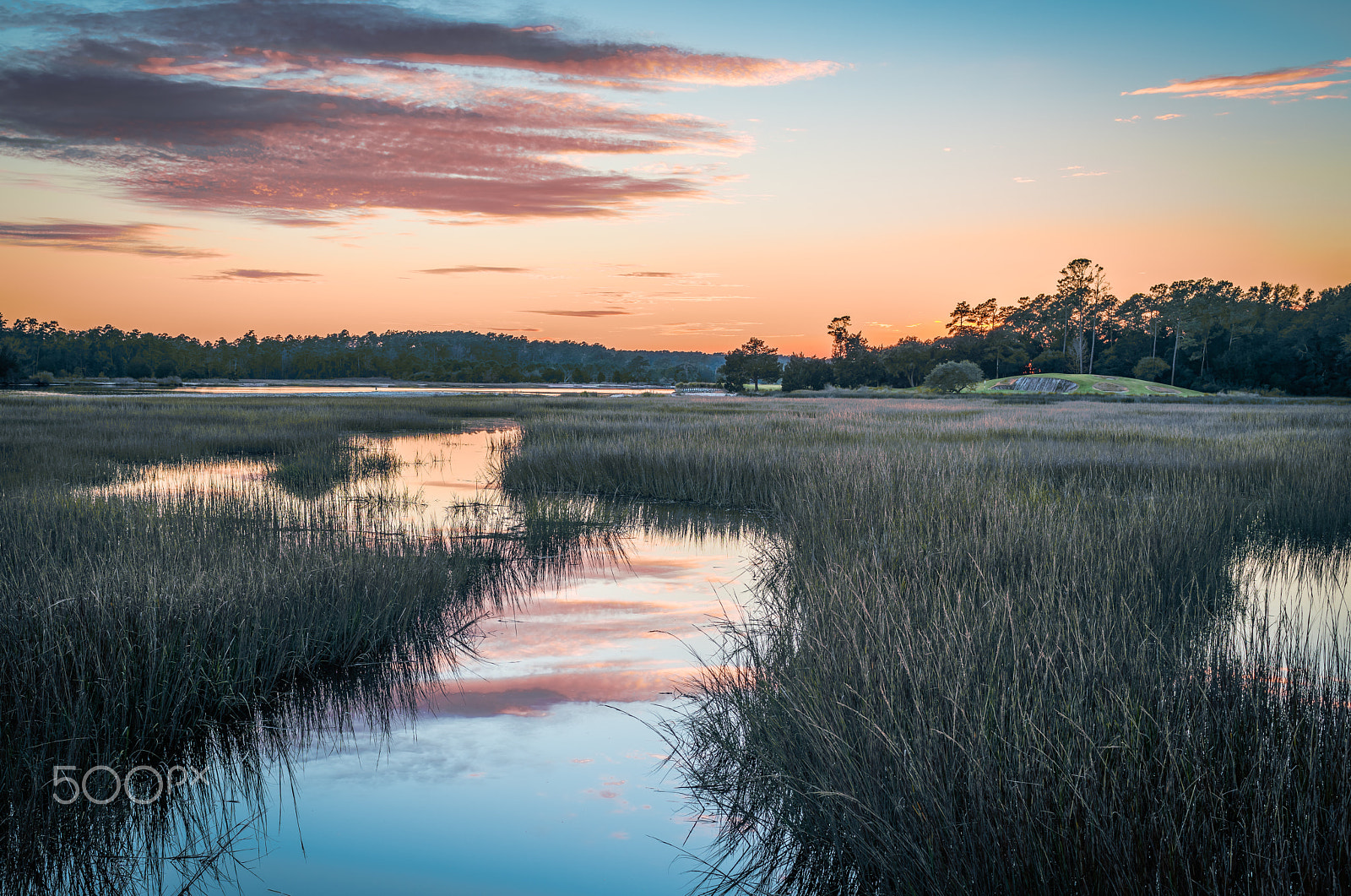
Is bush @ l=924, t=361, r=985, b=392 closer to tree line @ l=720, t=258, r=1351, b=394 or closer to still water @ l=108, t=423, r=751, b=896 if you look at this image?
tree line @ l=720, t=258, r=1351, b=394

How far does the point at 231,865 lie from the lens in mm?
3482

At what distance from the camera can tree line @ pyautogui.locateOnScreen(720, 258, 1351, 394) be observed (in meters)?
71.3

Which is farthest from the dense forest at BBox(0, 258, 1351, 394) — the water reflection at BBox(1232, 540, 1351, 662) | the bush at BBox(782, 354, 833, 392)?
the water reflection at BBox(1232, 540, 1351, 662)

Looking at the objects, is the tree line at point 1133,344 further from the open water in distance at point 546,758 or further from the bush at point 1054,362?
the open water in distance at point 546,758

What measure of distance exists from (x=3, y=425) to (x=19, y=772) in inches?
931

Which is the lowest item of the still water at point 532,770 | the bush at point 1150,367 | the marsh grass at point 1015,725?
the still water at point 532,770

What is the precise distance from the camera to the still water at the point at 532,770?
3.57 meters

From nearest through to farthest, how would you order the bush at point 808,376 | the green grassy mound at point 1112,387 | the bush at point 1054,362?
the green grassy mound at point 1112,387, the bush at point 1054,362, the bush at point 808,376

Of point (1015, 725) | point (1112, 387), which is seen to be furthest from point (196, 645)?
point (1112, 387)

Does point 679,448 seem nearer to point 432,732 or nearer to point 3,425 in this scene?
point 432,732

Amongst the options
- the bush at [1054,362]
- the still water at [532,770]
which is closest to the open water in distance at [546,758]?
the still water at [532,770]

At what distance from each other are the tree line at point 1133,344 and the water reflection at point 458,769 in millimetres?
79806

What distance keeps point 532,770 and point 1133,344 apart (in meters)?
109

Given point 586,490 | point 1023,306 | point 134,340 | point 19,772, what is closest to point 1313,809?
point 19,772
